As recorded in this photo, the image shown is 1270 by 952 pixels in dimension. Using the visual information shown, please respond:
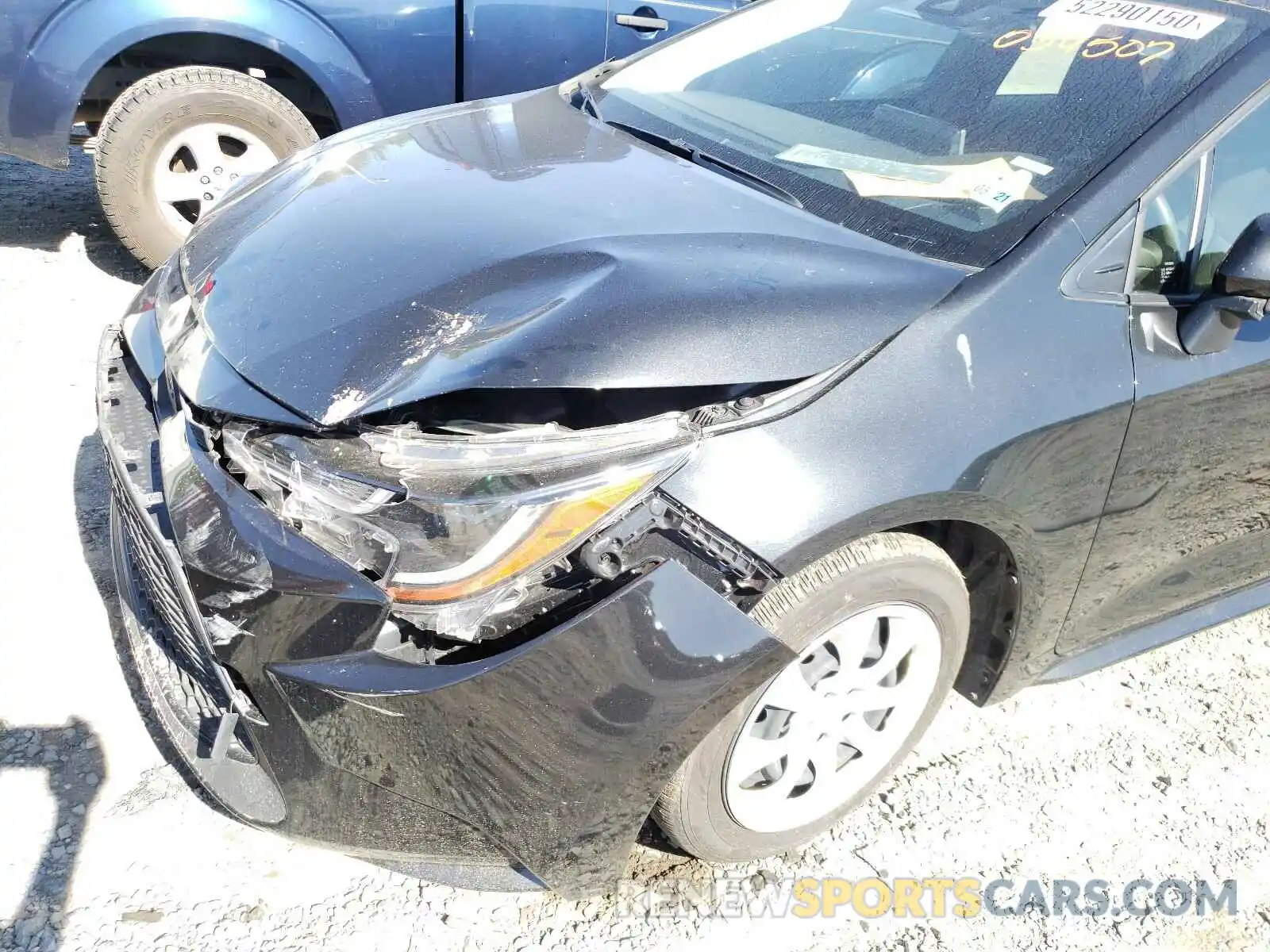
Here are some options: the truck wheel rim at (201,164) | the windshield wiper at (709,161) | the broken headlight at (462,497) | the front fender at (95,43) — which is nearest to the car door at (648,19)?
the front fender at (95,43)

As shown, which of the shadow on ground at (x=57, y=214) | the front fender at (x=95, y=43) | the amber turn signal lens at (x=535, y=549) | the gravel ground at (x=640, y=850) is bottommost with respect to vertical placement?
the gravel ground at (x=640, y=850)

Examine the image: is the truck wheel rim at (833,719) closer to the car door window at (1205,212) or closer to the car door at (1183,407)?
the car door at (1183,407)

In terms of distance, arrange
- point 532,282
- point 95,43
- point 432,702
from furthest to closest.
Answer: point 95,43 < point 532,282 < point 432,702

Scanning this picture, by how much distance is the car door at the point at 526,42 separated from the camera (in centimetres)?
439

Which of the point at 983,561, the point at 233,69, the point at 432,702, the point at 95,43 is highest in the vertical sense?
the point at 95,43

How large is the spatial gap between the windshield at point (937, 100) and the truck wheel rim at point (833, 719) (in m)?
0.72

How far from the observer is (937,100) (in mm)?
2479

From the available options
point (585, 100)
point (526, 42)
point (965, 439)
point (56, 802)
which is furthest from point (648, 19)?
point (56, 802)

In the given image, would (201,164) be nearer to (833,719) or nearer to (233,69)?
(233,69)

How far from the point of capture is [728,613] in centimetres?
167

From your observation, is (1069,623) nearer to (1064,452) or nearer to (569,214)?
(1064,452)

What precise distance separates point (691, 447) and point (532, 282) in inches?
18.4

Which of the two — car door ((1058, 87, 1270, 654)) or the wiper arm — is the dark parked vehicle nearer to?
car door ((1058, 87, 1270, 654))

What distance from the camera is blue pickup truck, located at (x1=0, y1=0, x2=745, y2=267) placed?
4066 mm
